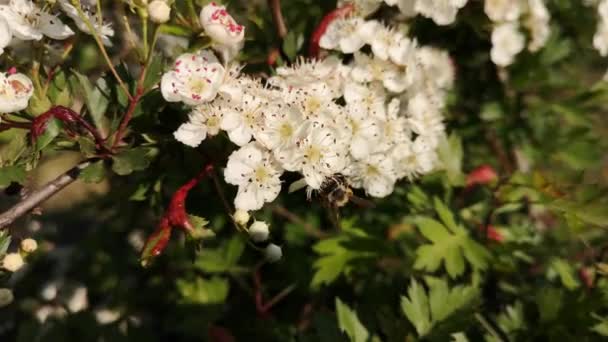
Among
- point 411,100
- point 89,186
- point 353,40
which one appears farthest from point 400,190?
point 89,186

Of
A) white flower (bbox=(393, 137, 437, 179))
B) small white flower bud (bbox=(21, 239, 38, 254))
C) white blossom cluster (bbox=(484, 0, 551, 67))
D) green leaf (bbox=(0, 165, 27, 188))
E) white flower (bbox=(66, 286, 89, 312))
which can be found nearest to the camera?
green leaf (bbox=(0, 165, 27, 188))

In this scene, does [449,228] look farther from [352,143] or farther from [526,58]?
[526,58]

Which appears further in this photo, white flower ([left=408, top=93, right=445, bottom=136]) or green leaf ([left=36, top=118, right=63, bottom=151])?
white flower ([left=408, top=93, right=445, bottom=136])

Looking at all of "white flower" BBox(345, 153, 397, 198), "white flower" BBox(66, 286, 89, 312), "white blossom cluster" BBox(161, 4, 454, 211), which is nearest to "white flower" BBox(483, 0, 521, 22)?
"white blossom cluster" BBox(161, 4, 454, 211)

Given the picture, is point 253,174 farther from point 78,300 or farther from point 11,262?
point 78,300

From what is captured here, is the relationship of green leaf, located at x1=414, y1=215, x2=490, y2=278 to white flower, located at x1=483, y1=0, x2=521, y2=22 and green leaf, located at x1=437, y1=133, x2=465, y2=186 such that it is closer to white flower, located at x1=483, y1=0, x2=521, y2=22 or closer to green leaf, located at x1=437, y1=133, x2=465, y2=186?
green leaf, located at x1=437, y1=133, x2=465, y2=186

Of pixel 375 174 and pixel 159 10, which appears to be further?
pixel 375 174

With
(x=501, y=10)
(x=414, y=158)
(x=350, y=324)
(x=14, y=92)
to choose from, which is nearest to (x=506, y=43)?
(x=501, y=10)
